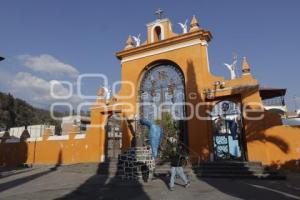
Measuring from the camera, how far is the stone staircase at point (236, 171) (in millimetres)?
11023

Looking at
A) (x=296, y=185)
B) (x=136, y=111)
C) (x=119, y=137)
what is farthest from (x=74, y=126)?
(x=296, y=185)

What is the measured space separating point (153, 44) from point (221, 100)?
5.16 meters

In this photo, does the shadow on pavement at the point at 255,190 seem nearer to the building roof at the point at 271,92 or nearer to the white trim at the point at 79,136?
the white trim at the point at 79,136

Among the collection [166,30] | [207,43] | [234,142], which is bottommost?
[234,142]

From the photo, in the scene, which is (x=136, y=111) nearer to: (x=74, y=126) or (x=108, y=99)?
(x=108, y=99)

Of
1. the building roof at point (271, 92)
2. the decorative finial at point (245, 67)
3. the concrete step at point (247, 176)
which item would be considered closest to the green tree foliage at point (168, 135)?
the concrete step at point (247, 176)

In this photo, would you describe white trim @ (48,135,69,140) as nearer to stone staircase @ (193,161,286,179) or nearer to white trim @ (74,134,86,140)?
white trim @ (74,134,86,140)

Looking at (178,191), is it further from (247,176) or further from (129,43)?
(129,43)

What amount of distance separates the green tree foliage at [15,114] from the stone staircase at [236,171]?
30.7 metres

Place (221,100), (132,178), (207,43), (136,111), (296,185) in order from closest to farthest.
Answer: (296,185) < (132,178) < (221,100) < (207,43) < (136,111)

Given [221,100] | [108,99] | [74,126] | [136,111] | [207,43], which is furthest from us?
[74,126]

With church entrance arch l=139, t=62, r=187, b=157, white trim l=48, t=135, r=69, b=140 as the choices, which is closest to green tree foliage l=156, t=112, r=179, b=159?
church entrance arch l=139, t=62, r=187, b=157

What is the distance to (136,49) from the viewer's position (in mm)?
17000

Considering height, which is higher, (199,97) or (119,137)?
(199,97)
